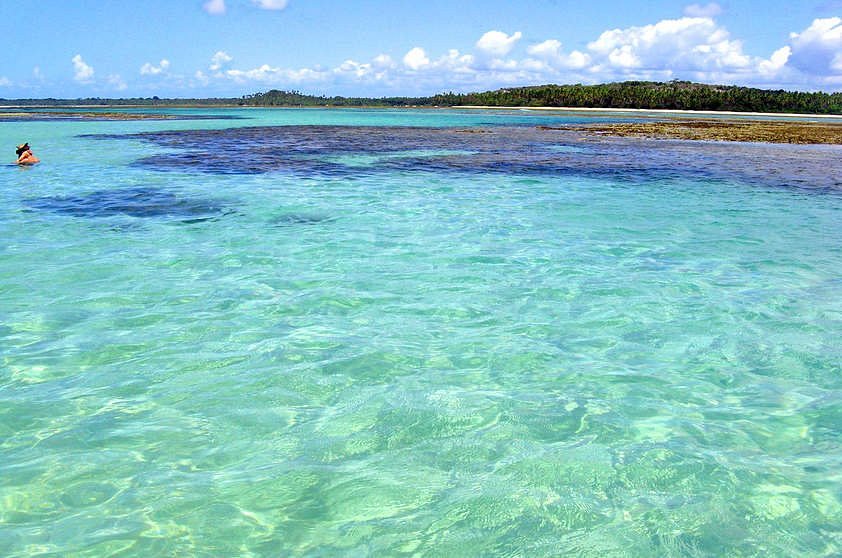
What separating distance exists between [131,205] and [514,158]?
20.6 meters

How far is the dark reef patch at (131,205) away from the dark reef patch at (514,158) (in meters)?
6.43

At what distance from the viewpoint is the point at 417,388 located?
19.8 ft

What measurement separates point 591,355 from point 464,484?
3052 mm

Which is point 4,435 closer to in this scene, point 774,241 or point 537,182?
point 774,241

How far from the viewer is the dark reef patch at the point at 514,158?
24.9m

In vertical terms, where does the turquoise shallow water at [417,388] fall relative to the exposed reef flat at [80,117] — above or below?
below

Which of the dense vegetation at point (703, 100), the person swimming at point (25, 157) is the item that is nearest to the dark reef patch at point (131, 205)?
the person swimming at point (25, 157)

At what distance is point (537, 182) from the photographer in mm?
22188

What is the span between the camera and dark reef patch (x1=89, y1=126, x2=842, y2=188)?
24875mm

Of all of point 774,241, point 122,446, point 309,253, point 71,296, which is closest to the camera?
point 122,446

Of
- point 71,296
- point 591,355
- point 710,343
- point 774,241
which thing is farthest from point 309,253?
point 774,241

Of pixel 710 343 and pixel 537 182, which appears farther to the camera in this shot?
pixel 537 182

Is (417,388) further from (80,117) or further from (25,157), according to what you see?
(80,117)

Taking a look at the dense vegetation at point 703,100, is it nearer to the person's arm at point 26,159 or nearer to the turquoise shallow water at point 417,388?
the turquoise shallow water at point 417,388
